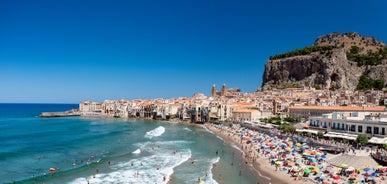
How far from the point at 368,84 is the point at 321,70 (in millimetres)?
16877

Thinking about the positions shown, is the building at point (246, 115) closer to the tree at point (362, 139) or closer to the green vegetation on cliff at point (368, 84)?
the tree at point (362, 139)

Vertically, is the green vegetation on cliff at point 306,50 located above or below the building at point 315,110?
above

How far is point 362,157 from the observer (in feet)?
89.7

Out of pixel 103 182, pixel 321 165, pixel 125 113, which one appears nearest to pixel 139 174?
pixel 103 182

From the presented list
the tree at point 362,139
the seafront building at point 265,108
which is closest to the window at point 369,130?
the tree at point 362,139

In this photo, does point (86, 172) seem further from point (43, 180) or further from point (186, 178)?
point (186, 178)

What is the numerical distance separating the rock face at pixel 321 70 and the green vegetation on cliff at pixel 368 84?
218cm

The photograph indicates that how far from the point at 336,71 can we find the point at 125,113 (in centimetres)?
8102

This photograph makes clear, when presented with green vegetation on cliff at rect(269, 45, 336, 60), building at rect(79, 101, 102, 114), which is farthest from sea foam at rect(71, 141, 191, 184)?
green vegetation on cliff at rect(269, 45, 336, 60)

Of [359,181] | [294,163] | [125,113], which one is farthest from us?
[125,113]

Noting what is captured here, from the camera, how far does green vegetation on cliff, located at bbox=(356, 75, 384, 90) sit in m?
104

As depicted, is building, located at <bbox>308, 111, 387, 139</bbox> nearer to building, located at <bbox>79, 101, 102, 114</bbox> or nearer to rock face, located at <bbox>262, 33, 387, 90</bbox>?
rock face, located at <bbox>262, 33, 387, 90</bbox>

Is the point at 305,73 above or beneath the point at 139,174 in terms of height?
above

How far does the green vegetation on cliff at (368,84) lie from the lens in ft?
341
